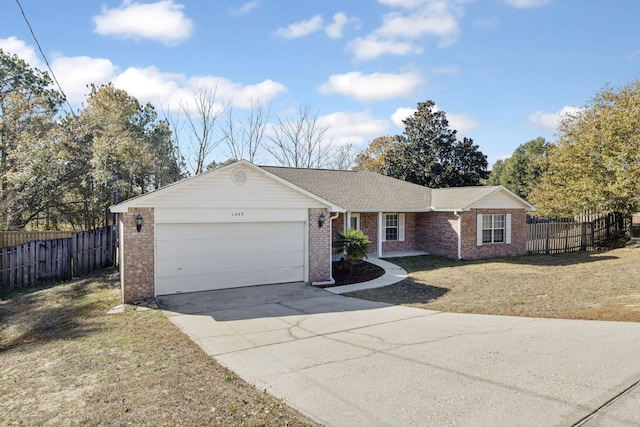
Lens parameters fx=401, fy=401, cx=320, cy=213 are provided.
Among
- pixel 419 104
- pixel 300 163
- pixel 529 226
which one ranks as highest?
pixel 419 104

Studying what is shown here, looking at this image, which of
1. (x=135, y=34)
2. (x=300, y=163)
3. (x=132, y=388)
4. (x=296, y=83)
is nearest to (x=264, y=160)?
(x=300, y=163)

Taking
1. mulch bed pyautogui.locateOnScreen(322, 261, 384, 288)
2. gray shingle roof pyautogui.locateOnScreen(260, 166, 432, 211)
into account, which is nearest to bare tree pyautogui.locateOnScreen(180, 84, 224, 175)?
gray shingle roof pyautogui.locateOnScreen(260, 166, 432, 211)

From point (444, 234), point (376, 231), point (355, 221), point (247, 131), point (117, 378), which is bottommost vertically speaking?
point (117, 378)

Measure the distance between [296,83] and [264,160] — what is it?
35.9 feet

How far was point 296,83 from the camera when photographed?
23.0 metres

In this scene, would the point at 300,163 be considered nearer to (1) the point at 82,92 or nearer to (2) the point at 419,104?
(2) the point at 419,104

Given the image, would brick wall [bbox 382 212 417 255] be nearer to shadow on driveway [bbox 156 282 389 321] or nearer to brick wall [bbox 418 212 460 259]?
brick wall [bbox 418 212 460 259]

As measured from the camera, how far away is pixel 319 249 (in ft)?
43.5

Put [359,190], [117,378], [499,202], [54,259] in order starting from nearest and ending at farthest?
1. [117,378]
2. [54,259]
3. [499,202]
4. [359,190]

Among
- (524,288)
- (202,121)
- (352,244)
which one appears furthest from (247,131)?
(524,288)

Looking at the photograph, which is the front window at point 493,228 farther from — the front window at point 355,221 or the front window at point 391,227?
the front window at point 355,221

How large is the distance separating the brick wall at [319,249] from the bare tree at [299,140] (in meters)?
20.6

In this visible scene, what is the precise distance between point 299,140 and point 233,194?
901 inches

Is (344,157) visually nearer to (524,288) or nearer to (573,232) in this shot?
(573,232)
